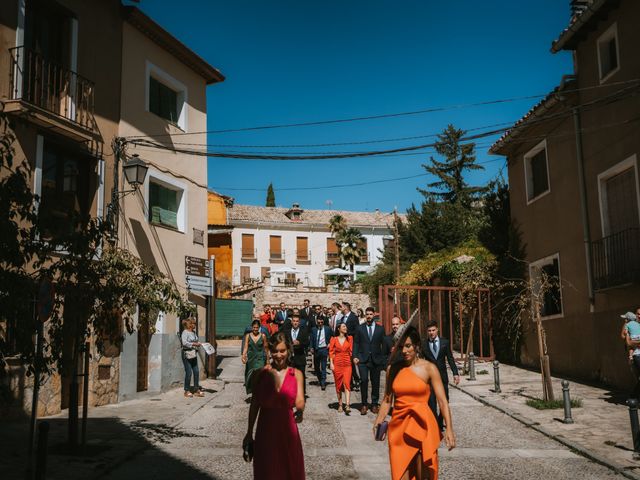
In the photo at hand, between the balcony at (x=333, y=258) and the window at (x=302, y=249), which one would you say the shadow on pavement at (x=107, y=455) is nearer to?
the window at (x=302, y=249)

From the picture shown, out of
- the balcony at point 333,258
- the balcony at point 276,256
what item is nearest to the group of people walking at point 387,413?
the balcony at point 276,256

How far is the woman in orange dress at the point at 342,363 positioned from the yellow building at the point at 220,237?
11383mm

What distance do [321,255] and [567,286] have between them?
44811 mm

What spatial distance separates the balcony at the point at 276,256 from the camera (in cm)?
5888

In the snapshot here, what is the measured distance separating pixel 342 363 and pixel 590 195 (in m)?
7.36

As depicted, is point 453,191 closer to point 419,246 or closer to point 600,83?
point 419,246

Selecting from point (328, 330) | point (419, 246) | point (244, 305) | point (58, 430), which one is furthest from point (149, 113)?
point (419, 246)

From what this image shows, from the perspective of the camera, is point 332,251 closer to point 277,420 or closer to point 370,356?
point 370,356

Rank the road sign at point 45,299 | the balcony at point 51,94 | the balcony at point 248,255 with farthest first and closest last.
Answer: the balcony at point 248,255
the balcony at point 51,94
the road sign at point 45,299

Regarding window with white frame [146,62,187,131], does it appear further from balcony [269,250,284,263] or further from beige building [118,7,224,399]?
balcony [269,250,284,263]

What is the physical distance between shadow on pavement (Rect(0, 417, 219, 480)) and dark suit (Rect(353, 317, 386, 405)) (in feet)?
11.8

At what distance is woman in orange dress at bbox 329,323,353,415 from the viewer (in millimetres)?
12336

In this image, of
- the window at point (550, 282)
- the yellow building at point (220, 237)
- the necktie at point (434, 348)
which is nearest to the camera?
the necktie at point (434, 348)

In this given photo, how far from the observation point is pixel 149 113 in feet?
53.7
